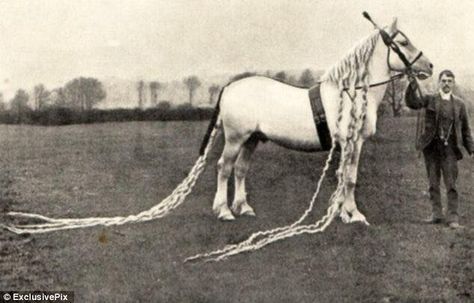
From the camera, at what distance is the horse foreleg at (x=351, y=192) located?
3.58 m

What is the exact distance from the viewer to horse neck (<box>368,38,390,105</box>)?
11.8ft

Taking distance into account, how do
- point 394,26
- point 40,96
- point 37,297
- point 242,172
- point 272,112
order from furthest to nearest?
point 40,96
point 242,172
point 272,112
point 394,26
point 37,297

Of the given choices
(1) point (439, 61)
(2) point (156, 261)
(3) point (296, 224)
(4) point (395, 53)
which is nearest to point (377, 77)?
(4) point (395, 53)

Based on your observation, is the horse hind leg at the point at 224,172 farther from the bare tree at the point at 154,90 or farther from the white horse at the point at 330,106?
the bare tree at the point at 154,90

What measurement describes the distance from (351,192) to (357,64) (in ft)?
2.40

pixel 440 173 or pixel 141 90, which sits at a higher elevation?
pixel 141 90

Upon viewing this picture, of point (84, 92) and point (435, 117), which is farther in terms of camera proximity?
point (84, 92)

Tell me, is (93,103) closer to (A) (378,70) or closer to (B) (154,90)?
(B) (154,90)

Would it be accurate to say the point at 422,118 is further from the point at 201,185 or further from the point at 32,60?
the point at 32,60

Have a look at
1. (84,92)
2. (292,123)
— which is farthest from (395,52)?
(84,92)

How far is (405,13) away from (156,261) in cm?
208

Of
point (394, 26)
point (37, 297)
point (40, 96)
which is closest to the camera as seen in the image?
point (37, 297)

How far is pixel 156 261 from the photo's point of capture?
3311 mm

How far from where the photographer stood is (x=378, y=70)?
360 centimetres
